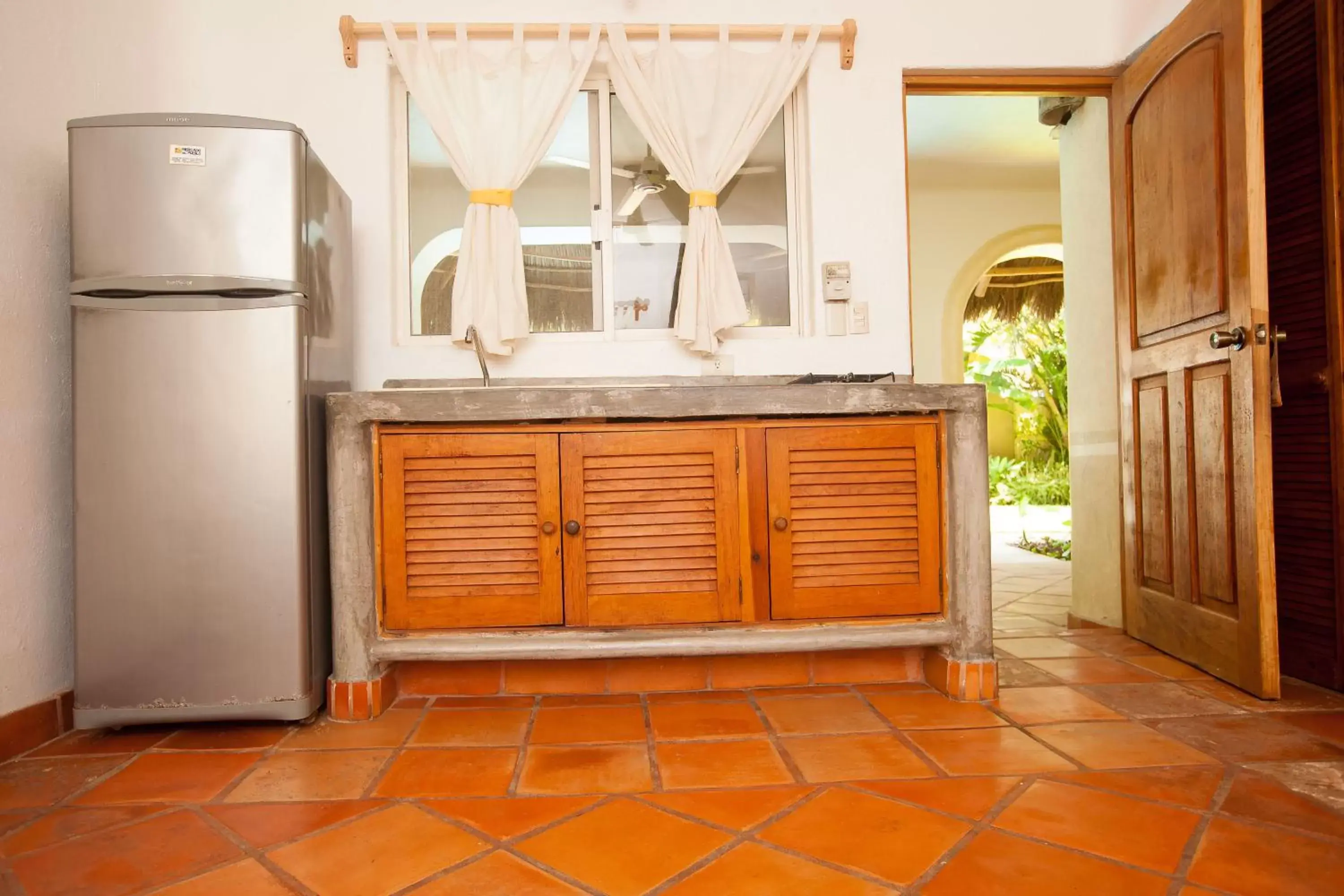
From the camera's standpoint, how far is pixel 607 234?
2.65 m

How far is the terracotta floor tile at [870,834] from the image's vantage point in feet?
3.85

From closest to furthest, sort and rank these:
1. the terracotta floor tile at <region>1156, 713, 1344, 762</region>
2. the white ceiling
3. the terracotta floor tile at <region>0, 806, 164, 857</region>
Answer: the terracotta floor tile at <region>0, 806, 164, 857</region>
the terracotta floor tile at <region>1156, 713, 1344, 762</region>
the white ceiling

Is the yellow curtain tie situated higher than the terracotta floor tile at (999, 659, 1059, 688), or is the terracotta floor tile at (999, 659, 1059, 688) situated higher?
the yellow curtain tie

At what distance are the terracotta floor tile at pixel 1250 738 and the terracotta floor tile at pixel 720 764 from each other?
3.11 ft

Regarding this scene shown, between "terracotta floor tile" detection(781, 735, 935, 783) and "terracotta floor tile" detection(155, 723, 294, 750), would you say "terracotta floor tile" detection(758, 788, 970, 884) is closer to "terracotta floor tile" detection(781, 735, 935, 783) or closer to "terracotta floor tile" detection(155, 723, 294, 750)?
"terracotta floor tile" detection(781, 735, 935, 783)

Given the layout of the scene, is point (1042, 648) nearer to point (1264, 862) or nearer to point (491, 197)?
point (1264, 862)

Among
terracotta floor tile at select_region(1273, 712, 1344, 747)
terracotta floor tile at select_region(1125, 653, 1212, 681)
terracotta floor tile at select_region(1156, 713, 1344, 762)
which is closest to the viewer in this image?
terracotta floor tile at select_region(1156, 713, 1344, 762)

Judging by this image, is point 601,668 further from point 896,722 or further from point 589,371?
point 589,371

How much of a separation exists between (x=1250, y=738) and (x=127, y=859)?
2.28 meters

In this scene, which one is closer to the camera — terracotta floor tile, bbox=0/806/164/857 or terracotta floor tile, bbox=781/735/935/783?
terracotta floor tile, bbox=0/806/164/857

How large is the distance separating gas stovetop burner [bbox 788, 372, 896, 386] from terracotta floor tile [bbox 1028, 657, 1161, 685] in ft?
3.30

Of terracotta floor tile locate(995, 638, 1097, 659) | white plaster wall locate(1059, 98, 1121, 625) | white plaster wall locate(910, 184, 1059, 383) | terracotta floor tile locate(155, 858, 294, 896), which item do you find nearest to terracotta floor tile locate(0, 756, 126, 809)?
terracotta floor tile locate(155, 858, 294, 896)

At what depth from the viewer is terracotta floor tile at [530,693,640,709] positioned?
203cm

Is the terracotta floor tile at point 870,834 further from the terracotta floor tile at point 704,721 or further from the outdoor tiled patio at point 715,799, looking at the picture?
the terracotta floor tile at point 704,721
